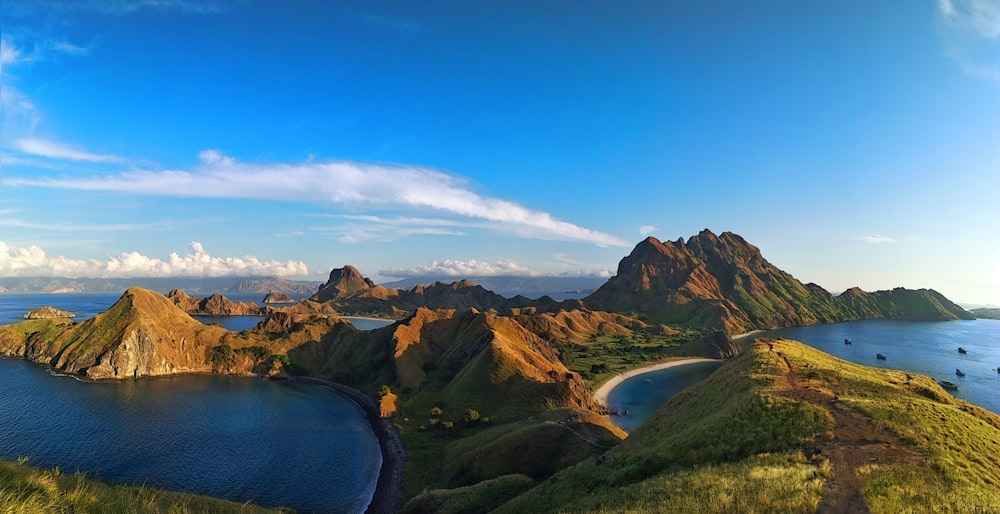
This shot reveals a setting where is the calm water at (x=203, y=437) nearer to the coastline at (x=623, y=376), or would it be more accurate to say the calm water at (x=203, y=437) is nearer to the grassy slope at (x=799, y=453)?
the grassy slope at (x=799, y=453)

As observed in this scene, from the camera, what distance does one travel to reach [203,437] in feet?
312

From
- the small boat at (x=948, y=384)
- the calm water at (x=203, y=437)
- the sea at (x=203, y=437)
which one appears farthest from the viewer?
the small boat at (x=948, y=384)

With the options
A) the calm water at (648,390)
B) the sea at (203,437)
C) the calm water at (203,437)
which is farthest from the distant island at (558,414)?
the calm water at (648,390)

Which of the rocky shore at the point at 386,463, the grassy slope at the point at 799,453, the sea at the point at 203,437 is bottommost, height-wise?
the sea at the point at 203,437

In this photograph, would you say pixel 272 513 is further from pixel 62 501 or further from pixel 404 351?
pixel 404 351

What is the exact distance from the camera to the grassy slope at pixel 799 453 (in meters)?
25.1

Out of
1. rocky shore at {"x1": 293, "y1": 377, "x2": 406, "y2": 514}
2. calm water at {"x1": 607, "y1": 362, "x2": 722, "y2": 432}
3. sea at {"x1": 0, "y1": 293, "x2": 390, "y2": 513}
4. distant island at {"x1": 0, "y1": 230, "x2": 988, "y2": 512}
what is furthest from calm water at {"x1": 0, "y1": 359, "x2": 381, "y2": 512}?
calm water at {"x1": 607, "y1": 362, "x2": 722, "y2": 432}

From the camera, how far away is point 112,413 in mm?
108188

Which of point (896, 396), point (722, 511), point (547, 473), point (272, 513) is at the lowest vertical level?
point (547, 473)

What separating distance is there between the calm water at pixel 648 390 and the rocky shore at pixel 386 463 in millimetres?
58360

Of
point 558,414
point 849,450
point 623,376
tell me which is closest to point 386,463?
point 558,414

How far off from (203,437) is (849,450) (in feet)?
375

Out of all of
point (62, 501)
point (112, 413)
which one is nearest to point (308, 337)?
point (112, 413)

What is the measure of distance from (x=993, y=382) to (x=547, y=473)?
204209 mm
